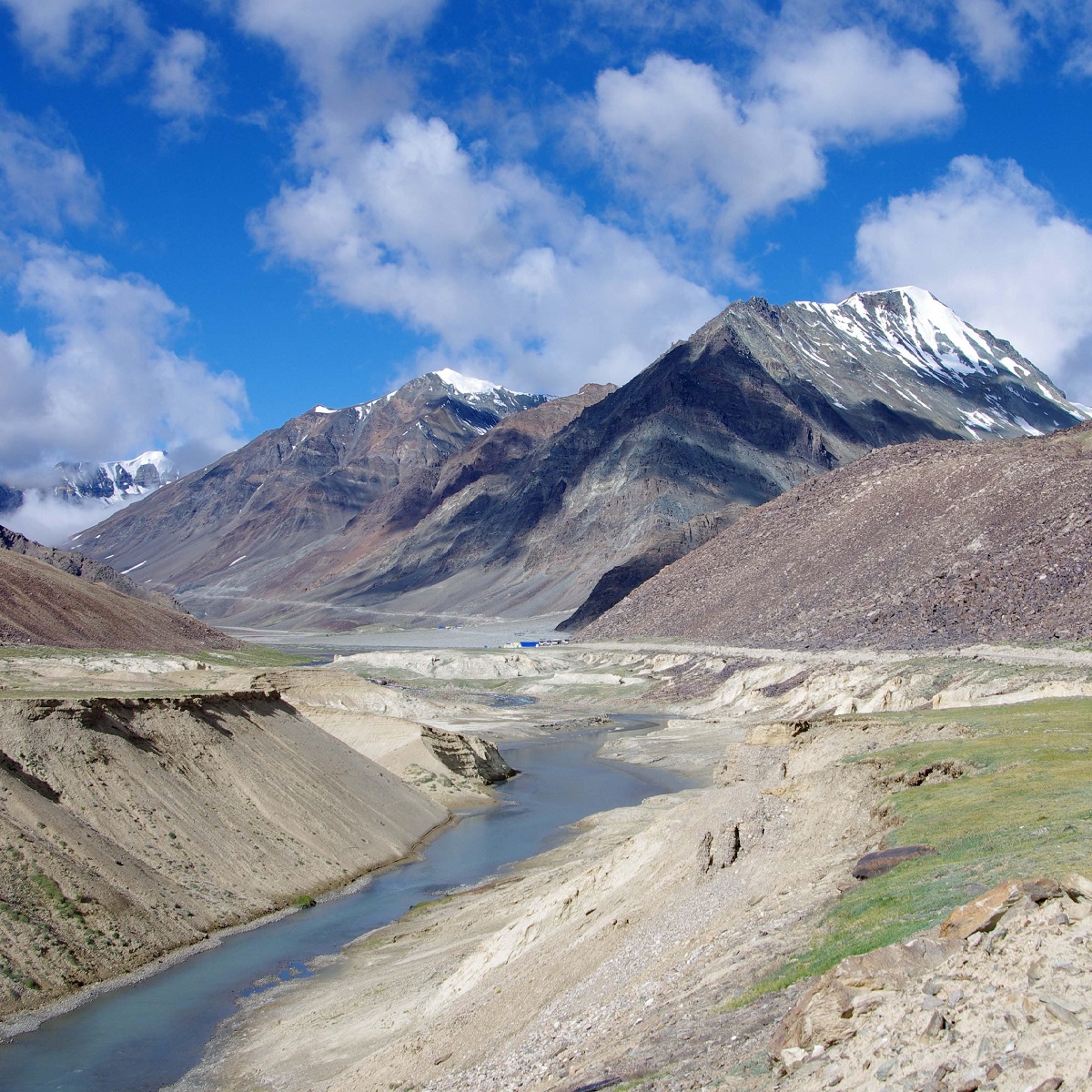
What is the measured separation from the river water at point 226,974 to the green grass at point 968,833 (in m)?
15.1

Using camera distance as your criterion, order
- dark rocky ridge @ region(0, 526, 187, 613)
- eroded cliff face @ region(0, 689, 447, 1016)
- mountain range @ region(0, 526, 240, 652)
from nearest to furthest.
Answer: eroded cliff face @ region(0, 689, 447, 1016)
mountain range @ region(0, 526, 240, 652)
dark rocky ridge @ region(0, 526, 187, 613)

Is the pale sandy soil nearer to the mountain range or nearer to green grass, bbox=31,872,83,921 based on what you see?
green grass, bbox=31,872,83,921

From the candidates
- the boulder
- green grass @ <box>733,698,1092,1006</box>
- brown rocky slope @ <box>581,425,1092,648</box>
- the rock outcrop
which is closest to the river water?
green grass @ <box>733,698,1092,1006</box>

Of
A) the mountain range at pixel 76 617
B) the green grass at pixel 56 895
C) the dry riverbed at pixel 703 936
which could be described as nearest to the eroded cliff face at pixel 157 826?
the green grass at pixel 56 895

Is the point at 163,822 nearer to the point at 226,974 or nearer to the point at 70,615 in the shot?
the point at 226,974

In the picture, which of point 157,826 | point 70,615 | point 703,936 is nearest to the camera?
point 703,936

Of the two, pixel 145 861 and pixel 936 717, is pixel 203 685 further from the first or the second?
pixel 936 717

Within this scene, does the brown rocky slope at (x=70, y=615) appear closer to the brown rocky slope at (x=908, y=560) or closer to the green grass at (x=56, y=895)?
the brown rocky slope at (x=908, y=560)

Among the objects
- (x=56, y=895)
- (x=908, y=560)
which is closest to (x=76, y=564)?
(x=908, y=560)

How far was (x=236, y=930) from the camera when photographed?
32.6 metres

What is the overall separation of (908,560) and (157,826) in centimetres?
8284

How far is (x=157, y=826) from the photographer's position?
3466 centimetres

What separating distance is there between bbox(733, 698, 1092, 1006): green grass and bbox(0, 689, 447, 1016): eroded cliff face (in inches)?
774

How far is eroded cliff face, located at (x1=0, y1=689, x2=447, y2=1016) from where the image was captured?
27.5 m
